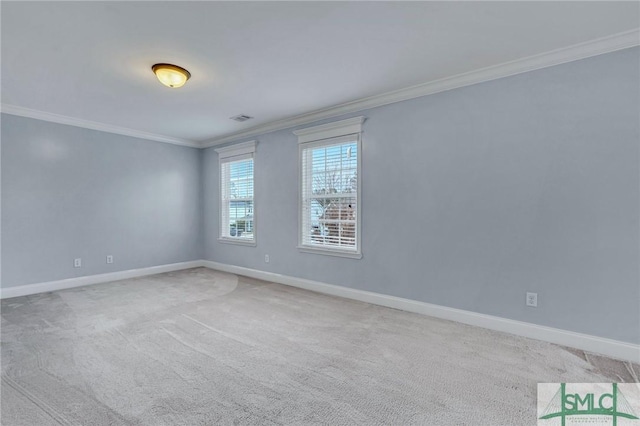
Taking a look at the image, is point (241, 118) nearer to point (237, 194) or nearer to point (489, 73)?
point (237, 194)

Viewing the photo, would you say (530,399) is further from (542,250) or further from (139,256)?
(139,256)

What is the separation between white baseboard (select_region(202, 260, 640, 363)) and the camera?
2.44 meters

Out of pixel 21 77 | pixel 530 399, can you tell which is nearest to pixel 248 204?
pixel 21 77

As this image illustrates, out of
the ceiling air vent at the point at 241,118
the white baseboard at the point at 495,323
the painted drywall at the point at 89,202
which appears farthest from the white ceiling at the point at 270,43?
the white baseboard at the point at 495,323

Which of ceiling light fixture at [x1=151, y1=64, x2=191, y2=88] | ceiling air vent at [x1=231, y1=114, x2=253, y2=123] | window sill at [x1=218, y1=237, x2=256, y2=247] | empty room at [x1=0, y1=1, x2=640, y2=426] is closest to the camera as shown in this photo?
empty room at [x1=0, y1=1, x2=640, y2=426]

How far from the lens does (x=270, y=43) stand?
8.27 ft

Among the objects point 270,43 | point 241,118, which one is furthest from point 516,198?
point 241,118

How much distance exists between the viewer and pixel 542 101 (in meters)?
2.76

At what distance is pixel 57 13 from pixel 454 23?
9.23 ft

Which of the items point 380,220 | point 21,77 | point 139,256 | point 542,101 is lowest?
point 139,256

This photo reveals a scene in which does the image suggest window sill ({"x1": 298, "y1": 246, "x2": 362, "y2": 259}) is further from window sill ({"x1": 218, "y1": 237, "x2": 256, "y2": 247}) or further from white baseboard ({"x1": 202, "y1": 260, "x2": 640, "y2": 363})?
window sill ({"x1": 218, "y1": 237, "x2": 256, "y2": 247})

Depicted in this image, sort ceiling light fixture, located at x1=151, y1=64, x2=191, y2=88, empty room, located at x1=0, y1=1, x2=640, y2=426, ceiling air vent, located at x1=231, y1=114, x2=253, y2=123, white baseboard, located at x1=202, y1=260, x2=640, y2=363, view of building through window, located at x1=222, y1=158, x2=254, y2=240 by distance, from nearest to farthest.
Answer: empty room, located at x1=0, y1=1, x2=640, y2=426
white baseboard, located at x1=202, y1=260, x2=640, y2=363
ceiling light fixture, located at x1=151, y1=64, x2=191, y2=88
ceiling air vent, located at x1=231, y1=114, x2=253, y2=123
view of building through window, located at x1=222, y1=158, x2=254, y2=240

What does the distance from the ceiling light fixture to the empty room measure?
0.9 inches
